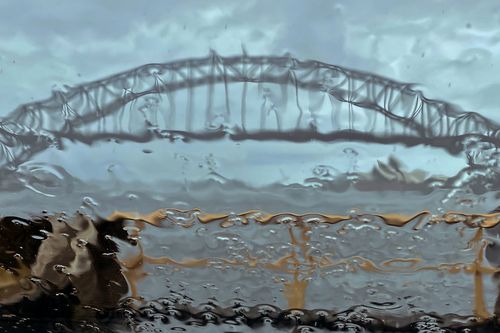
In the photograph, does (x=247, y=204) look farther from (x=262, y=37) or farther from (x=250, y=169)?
(x=262, y=37)

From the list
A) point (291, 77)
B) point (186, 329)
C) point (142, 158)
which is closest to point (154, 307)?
point (186, 329)

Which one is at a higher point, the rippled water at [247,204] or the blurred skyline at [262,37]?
the blurred skyline at [262,37]

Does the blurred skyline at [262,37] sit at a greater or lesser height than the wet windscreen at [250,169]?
greater

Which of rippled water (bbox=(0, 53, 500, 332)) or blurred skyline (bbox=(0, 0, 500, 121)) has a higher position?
blurred skyline (bbox=(0, 0, 500, 121))

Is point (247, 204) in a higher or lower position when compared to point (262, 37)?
lower

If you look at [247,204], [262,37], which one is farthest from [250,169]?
[262,37]
